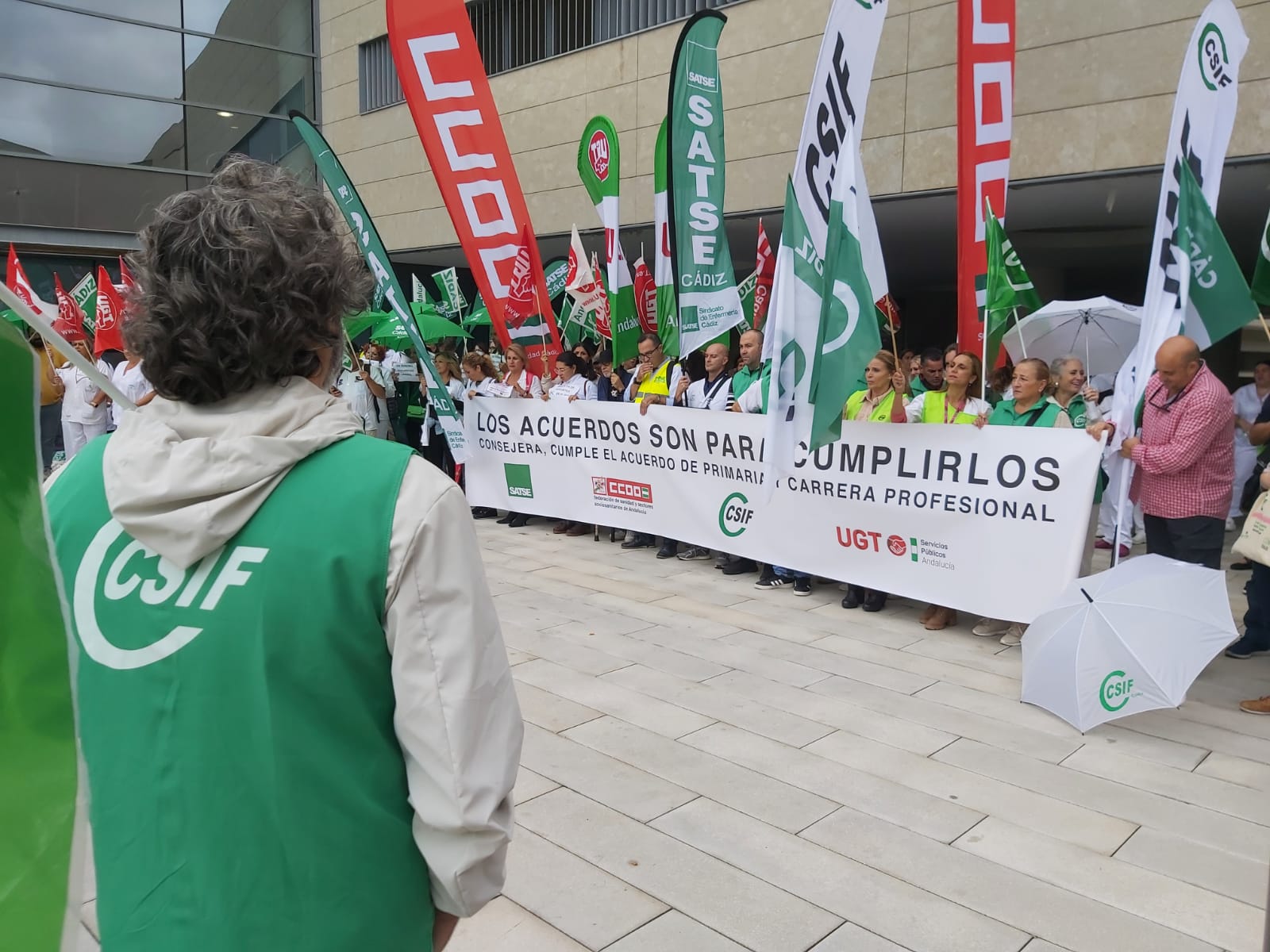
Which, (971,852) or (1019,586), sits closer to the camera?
(971,852)

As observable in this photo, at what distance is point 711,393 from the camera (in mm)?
8023

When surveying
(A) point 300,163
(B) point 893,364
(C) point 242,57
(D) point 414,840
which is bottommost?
(D) point 414,840

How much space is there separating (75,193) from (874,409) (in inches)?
725

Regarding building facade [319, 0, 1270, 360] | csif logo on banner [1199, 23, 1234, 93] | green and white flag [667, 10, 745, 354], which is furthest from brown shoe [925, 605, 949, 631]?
building facade [319, 0, 1270, 360]

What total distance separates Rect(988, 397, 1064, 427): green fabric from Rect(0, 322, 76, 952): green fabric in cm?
559

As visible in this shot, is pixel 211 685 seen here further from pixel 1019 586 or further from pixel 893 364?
pixel 893 364

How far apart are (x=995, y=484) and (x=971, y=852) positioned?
2.90 m

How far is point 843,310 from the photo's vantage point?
5883mm

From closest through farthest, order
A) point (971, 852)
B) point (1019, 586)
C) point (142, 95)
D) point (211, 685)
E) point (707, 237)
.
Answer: point (211, 685) < point (971, 852) < point (1019, 586) < point (707, 237) < point (142, 95)

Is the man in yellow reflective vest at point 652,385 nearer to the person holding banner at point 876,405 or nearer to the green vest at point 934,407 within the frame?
the person holding banner at point 876,405

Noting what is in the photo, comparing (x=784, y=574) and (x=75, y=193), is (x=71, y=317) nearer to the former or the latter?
(x=75, y=193)

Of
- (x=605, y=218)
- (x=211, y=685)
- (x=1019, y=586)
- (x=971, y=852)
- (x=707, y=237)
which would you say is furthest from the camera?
(x=605, y=218)

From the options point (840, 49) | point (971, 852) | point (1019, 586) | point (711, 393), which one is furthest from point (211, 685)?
point (711, 393)

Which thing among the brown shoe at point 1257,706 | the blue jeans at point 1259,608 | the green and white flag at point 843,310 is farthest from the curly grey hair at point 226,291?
the blue jeans at point 1259,608
